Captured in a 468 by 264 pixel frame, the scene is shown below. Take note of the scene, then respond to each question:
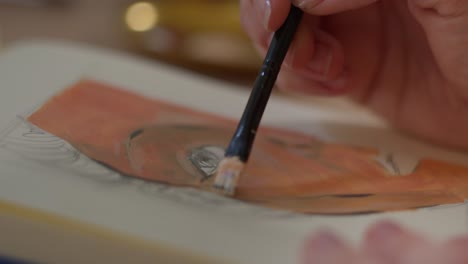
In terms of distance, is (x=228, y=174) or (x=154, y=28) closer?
(x=228, y=174)

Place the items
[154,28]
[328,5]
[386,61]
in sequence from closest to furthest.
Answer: [328,5] < [386,61] < [154,28]

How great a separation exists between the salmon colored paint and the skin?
0.06 meters

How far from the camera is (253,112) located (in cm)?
34

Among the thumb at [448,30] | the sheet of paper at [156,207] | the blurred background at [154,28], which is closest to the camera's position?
the sheet of paper at [156,207]

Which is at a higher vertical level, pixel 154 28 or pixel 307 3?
pixel 307 3

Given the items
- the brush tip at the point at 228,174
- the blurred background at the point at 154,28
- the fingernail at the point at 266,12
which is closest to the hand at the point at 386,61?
the fingernail at the point at 266,12

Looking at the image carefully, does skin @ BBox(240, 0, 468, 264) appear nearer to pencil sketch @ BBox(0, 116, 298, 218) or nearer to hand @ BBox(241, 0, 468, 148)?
hand @ BBox(241, 0, 468, 148)

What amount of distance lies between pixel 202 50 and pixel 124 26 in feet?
0.41

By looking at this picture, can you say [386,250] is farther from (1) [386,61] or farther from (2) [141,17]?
(2) [141,17]

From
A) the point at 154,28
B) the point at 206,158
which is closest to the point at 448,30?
the point at 206,158

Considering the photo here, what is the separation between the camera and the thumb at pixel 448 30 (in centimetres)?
36

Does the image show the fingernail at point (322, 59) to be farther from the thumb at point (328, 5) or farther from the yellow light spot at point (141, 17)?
the yellow light spot at point (141, 17)

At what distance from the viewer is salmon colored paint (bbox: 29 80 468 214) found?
1.00ft

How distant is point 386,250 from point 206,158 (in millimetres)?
128
